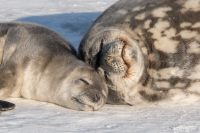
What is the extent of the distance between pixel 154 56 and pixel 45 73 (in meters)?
1.12

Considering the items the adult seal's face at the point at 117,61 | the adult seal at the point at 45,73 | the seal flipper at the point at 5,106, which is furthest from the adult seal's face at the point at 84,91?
the seal flipper at the point at 5,106

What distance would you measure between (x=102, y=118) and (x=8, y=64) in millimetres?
1320

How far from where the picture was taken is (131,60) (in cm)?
379

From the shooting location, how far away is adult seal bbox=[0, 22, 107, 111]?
3.76 metres

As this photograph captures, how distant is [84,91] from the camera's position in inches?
147

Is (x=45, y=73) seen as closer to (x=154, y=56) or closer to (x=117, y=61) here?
(x=117, y=61)

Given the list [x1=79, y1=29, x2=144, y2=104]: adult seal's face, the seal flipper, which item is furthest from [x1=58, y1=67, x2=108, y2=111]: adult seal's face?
the seal flipper

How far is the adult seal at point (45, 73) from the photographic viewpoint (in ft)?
12.3

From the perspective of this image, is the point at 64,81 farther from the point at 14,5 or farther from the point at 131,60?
the point at 14,5

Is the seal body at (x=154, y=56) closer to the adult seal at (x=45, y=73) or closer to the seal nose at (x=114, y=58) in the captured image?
the seal nose at (x=114, y=58)

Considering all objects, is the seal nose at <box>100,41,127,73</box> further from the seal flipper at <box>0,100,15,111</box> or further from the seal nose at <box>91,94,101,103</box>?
the seal flipper at <box>0,100,15,111</box>

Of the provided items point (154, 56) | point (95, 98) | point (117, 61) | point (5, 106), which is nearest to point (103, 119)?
point (95, 98)

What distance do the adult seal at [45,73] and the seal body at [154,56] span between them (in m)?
0.23

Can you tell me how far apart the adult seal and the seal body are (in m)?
0.23
